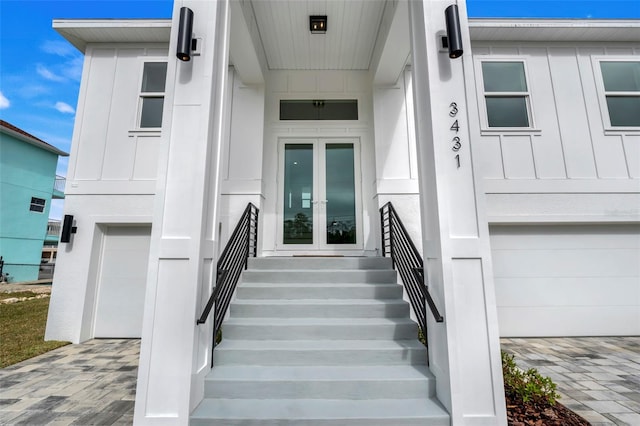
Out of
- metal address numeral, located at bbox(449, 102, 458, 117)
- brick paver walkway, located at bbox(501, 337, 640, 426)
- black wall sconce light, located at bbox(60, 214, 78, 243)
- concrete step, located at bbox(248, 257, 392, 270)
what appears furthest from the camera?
black wall sconce light, located at bbox(60, 214, 78, 243)

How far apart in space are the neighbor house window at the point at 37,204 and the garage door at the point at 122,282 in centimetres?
1254

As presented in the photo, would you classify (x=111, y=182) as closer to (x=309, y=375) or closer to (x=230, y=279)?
(x=230, y=279)

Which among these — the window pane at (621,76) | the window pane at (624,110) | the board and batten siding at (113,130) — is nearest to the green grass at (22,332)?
the board and batten siding at (113,130)

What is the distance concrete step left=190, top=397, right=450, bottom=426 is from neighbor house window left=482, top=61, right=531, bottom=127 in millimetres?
4397

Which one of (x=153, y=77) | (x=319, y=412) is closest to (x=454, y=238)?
(x=319, y=412)

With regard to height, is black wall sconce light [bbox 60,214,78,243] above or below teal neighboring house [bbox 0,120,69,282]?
below

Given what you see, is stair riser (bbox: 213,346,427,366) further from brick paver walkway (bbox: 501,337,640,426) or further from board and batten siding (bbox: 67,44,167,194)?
board and batten siding (bbox: 67,44,167,194)

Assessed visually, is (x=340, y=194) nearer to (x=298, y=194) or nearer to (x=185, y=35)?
(x=298, y=194)

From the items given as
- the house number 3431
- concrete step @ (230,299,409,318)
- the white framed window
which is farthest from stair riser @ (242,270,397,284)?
the white framed window

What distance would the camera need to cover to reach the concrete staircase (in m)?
2.00

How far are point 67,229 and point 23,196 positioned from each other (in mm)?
12041

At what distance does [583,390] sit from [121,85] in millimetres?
7219

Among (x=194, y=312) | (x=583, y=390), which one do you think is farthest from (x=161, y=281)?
(x=583, y=390)

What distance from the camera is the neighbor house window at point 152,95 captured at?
471 centimetres
